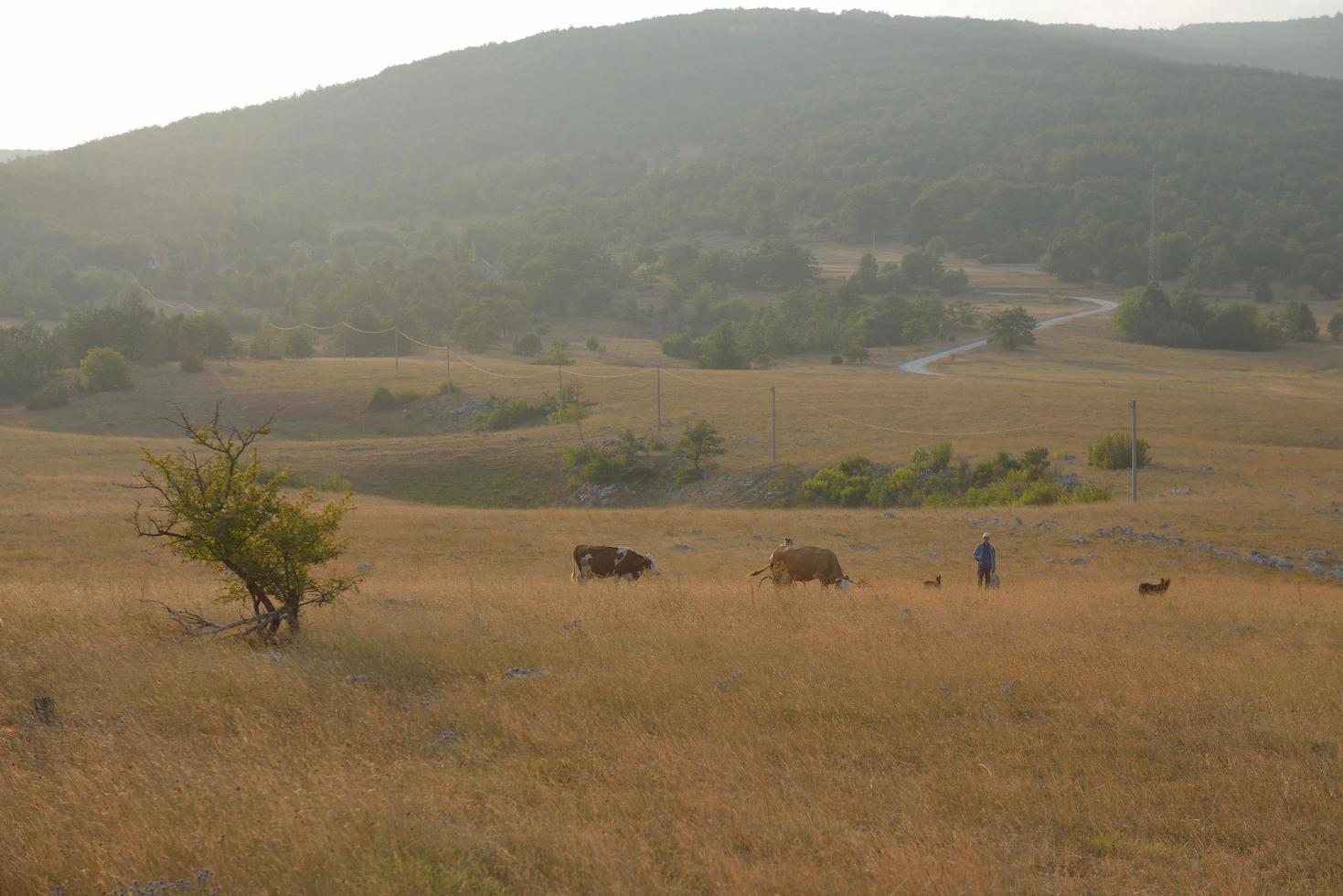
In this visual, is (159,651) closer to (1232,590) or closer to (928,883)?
(928,883)

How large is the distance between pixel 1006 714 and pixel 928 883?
12.2 feet

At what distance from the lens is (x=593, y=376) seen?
68812 mm

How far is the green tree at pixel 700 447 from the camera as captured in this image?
45.2m

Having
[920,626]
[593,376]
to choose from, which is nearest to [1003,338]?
[593,376]

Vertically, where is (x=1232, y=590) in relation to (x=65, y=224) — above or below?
below

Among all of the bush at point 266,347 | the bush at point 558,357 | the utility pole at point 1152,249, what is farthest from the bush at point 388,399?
the utility pole at point 1152,249

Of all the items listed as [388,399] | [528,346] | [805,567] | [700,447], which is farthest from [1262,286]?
[805,567]

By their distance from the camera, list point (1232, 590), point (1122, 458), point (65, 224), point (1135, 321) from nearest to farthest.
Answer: point (1232, 590) → point (1122, 458) → point (1135, 321) → point (65, 224)

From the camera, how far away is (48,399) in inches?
2576

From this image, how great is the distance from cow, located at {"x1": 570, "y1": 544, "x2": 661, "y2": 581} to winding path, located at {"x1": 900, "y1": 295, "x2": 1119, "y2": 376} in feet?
190

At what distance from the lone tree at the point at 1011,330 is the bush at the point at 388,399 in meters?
49.3

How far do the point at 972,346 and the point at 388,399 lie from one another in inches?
2105

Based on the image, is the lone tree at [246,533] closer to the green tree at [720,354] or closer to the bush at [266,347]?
the green tree at [720,354]

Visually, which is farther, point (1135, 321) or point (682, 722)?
point (1135, 321)
